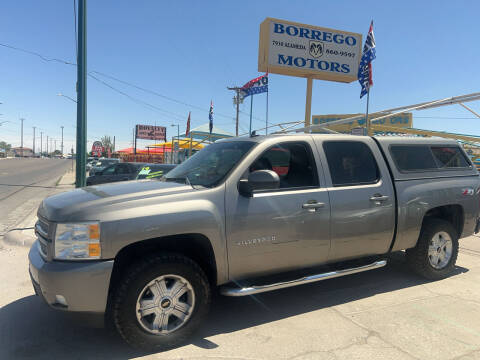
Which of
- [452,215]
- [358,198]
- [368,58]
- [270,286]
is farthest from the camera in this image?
[368,58]

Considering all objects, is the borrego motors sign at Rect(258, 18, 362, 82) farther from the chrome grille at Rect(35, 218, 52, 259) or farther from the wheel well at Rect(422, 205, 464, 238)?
the chrome grille at Rect(35, 218, 52, 259)

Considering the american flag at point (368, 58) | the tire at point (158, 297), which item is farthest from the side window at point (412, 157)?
the american flag at point (368, 58)

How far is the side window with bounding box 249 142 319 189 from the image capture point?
3.70m

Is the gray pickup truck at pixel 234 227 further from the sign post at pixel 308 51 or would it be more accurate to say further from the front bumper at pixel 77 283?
the sign post at pixel 308 51

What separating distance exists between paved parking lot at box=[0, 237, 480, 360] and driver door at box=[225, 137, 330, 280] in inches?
22.5

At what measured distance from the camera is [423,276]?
4.77 m

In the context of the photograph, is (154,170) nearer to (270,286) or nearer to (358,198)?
(358,198)

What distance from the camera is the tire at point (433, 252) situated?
461 cm

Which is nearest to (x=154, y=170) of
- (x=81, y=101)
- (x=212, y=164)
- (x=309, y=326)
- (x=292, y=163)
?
(x=81, y=101)

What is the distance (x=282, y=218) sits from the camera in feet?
11.3

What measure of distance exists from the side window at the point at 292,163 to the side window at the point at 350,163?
0.81 feet

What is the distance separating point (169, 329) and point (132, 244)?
2.70 feet

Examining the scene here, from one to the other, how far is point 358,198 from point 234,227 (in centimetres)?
153

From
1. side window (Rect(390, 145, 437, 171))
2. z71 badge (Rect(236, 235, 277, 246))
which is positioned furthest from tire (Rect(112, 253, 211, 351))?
side window (Rect(390, 145, 437, 171))
